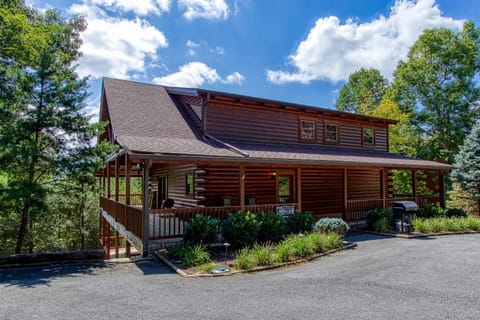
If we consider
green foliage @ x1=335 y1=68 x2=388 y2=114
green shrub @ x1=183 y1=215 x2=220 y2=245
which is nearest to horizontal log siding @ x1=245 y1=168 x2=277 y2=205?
green shrub @ x1=183 y1=215 x2=220 y2=245

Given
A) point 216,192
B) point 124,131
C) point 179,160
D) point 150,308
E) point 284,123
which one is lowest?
point 150,308

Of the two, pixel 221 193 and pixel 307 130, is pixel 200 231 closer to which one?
pixel 221 193

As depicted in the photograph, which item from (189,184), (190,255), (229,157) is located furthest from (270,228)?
(189,184)

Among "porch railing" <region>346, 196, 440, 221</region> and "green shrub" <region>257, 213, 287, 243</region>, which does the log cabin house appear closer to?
"porch railing" <region>346, 196, 440, 221</region>

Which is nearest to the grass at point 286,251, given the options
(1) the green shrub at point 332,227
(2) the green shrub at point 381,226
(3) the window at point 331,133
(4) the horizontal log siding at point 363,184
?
(1) the green shrub at point 332,227

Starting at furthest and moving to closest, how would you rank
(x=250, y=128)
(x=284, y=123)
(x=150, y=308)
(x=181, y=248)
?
(x=284, y=123), (x=250, y=128), (x=181, y=248), (x=150, y=308)

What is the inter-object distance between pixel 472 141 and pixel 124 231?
20.8 metres

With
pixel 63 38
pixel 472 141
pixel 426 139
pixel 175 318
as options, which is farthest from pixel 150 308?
pixel 426 139

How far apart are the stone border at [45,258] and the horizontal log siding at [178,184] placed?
4.25m

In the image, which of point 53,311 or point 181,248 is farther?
point 181,248

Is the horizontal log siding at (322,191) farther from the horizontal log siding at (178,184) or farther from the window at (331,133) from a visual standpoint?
the horizontal log siding at (178,184)

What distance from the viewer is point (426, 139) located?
28.1 m

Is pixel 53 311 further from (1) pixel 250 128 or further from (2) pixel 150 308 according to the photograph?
(1) pixel 250 128

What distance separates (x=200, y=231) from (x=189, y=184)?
14.7ft
